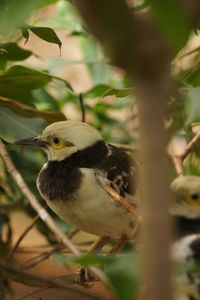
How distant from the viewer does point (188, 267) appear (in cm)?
87

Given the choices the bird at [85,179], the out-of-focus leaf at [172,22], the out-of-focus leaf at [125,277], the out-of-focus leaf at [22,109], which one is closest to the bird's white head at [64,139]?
the bird at [85,179]

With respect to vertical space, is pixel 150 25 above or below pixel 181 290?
above

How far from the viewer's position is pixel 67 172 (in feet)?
6.10

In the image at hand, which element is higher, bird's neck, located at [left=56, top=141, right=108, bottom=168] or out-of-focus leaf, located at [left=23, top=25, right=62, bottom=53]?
out-of-focus leaf, located at [left=23, top=25, right=62, bottom=53]

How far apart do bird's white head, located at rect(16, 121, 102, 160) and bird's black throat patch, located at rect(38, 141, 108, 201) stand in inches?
0.6

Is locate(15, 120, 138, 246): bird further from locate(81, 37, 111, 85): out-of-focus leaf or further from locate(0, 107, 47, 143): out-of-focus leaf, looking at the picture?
locate(81, 37, 111, 85): out-of-focus leaf

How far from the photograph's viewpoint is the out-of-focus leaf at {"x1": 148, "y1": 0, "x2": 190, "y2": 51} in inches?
24.0

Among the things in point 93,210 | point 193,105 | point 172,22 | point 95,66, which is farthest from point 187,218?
point 95,66

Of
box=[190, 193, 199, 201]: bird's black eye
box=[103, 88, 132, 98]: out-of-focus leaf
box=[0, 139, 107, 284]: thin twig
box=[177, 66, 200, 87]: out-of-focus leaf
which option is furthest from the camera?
box=[177, 66, 200, 87]: out-of-focus leaf

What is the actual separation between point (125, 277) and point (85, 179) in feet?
3.14

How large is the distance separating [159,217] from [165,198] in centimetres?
2

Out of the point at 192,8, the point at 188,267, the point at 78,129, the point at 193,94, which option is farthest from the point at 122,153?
the point at 192,8

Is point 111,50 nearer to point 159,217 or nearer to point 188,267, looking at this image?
point 159,217

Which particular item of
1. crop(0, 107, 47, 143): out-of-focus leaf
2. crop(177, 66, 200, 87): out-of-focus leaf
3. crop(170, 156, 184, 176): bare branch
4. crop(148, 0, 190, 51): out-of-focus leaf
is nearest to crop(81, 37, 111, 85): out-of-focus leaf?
crop(170, 156, 184, 176): bare branch
